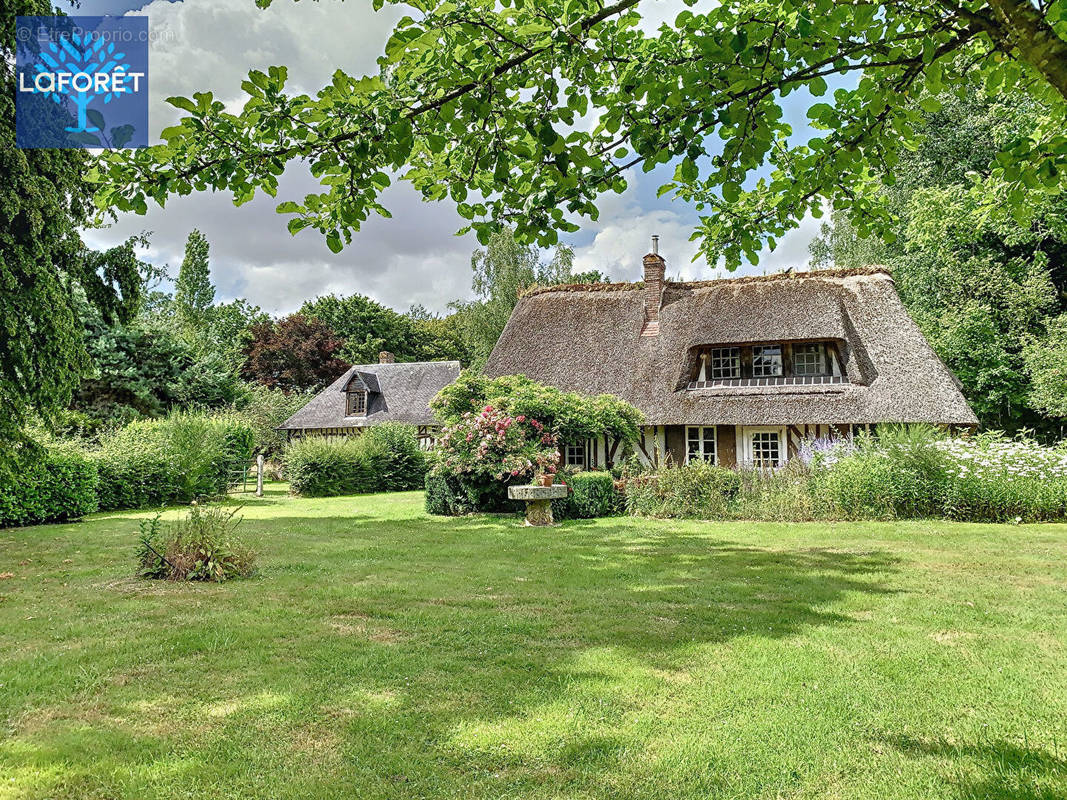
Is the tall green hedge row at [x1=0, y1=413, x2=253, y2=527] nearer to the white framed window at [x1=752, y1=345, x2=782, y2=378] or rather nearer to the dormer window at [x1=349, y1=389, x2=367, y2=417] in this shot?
the dormer window at [x1=349, y1=389, x2=367, y2=417]

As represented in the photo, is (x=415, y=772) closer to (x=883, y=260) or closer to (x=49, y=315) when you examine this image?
(x=49, y=315)

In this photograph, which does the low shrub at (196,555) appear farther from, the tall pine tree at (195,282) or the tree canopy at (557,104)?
the tall pine tree at (195,282)

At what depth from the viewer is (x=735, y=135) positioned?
3.24 metres

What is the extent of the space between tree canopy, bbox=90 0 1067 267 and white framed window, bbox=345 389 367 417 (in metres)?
27.4

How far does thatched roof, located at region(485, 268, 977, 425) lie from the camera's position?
16.4 m

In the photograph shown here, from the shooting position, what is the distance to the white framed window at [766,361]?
711 inches

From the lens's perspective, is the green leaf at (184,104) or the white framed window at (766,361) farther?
the white framed window at (766,361)

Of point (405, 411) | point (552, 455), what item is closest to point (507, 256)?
point (405, 411)

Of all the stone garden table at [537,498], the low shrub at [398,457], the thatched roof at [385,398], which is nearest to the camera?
the stone garden table at [537,498]

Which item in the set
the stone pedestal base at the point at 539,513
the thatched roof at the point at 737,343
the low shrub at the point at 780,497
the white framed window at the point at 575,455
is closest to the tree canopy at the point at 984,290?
the thatched roof at the point at 737,343

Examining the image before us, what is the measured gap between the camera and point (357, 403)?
30078 mm

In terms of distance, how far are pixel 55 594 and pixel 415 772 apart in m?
6.04

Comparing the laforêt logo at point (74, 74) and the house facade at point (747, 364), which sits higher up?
the laforêt logo at point (74, 74)

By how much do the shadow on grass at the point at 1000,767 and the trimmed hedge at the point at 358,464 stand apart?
1937 cm
